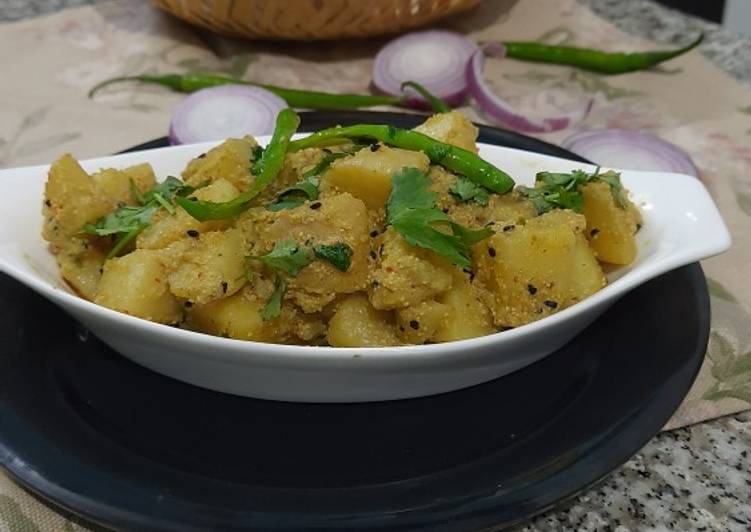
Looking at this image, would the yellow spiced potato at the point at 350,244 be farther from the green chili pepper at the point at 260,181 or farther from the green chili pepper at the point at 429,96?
the green chili pepper at the point at 429,96

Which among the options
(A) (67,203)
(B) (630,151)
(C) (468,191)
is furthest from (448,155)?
(B) (630,151)

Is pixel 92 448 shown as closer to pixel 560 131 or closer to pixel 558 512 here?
pixel 558 512

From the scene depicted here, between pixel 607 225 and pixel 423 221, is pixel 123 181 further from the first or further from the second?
pixel 607 225

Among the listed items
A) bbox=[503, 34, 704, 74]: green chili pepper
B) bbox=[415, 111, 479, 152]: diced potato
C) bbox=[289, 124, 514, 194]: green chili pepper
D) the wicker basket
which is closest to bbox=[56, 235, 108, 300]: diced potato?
bbox=[289, 124, 514, 194]: green chili pepper

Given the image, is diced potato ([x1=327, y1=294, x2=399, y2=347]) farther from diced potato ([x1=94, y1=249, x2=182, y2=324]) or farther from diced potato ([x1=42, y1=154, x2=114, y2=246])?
diced potato ([x1=42, y1=154, x2=114, y2=246])

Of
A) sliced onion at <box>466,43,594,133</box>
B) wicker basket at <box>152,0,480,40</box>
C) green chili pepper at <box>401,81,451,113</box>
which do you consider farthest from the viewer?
wicker basket at <box>152,0,480,40</box>

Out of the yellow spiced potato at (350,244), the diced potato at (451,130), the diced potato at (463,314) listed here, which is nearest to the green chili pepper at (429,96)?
the diced potato at (451,130)
